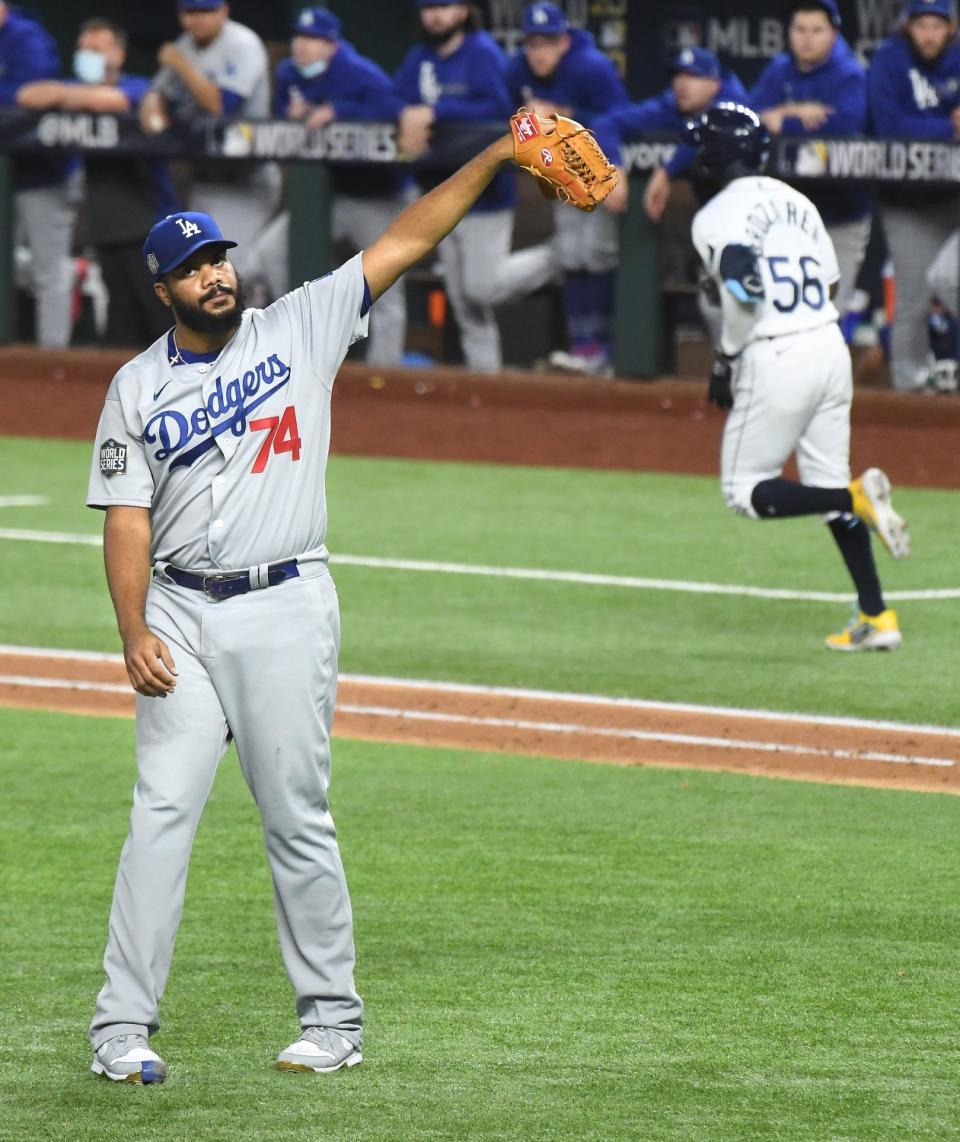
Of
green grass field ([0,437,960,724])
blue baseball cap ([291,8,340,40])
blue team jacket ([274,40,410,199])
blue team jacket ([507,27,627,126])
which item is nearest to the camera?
green grass field ([0,437,960,724])

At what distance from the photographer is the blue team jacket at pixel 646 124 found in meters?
14.2

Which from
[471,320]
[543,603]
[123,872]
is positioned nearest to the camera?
[123,872]

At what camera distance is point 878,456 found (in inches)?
543

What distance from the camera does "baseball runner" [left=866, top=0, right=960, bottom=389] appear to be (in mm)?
13562

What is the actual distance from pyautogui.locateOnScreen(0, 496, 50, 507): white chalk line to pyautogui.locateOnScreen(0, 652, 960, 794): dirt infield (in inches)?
164

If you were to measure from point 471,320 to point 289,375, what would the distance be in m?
10.3

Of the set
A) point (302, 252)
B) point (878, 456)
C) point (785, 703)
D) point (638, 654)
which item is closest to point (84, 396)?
point (302, 252)

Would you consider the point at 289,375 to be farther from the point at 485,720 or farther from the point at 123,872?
the point at 485,720

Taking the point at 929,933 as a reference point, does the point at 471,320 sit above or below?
above

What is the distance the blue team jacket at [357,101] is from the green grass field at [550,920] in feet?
18.0

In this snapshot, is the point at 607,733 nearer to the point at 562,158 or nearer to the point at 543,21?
the point at 562,158

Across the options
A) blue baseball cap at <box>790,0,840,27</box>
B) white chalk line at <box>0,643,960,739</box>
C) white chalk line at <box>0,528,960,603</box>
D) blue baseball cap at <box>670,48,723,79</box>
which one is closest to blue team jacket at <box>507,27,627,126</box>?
blue baseball cap at <box>670,48,723,79</box>

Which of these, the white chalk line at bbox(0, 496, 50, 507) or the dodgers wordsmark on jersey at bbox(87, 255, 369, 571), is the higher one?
the dodgers wordsmark on jersey at bbox(87, 255, 369, 571)

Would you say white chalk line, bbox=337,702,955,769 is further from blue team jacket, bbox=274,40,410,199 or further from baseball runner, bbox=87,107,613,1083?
blue team jacket, bbox=274,40,410,199
